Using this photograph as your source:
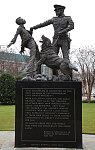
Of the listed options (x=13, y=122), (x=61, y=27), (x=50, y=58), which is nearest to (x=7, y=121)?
(x=13, y=122)

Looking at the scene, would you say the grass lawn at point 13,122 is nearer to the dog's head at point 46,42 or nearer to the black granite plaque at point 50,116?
the black granite plaque at point 50,116

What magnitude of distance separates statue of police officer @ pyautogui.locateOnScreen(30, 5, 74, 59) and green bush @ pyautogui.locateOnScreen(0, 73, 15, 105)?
1634 centimetres

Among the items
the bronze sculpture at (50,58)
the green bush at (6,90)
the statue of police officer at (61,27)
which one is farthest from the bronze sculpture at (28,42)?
the green bush at (6,90)

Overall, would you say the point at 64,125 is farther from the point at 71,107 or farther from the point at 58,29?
the point at 58,29

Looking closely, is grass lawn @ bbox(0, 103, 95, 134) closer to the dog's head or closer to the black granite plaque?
the black granite plaque

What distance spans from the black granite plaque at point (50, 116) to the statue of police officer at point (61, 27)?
1402mm

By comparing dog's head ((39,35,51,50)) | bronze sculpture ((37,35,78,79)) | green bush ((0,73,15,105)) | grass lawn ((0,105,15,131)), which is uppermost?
dog's head ((39,35,51,50))

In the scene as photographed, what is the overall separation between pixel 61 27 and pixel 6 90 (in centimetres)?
1680

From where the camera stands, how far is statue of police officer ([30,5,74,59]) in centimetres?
727

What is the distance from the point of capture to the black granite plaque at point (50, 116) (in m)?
6.44

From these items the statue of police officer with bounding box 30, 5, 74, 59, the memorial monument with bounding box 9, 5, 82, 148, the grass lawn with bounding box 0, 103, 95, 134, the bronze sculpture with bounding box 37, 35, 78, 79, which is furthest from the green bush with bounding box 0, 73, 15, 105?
the memorial monument with bounding box 9, 5, 82, 148

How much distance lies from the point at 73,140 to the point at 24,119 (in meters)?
1.55

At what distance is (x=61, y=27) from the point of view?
7.31m

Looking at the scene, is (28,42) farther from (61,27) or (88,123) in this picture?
(88,123)
